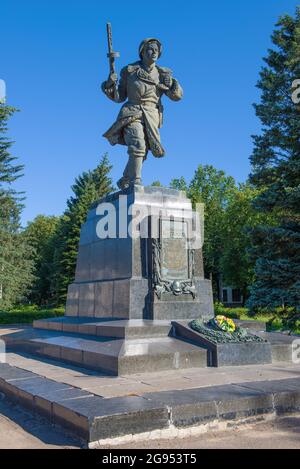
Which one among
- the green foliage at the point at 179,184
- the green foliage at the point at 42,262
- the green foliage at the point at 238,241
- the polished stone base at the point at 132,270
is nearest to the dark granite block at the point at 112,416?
the polished stone base at the point at 132,270

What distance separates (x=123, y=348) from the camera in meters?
6.33

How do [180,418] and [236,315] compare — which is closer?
[180,418]

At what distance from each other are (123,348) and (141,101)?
5.73 m

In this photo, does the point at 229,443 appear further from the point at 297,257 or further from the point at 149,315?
the point at 297,257

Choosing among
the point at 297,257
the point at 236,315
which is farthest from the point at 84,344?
the point at 236,315

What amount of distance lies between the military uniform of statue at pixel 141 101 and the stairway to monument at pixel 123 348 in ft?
11.2

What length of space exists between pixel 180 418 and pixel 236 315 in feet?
52.1

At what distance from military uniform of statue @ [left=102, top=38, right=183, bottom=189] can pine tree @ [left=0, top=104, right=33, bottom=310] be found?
20755 mm

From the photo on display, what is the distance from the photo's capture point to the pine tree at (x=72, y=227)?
3139 cm

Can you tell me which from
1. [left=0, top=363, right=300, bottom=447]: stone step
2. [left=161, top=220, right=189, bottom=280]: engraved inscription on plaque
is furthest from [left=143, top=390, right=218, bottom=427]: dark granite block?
[left=161, top=220, right=189, bottom=280]: engraved inscription on plaque

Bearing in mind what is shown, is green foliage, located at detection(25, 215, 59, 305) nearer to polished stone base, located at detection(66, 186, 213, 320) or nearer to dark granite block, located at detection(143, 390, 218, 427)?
polished stone base, located at detection(66, 186, 213, 320)

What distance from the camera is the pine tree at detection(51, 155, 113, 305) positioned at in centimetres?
3139

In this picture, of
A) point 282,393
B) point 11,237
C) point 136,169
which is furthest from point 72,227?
point 282,393
